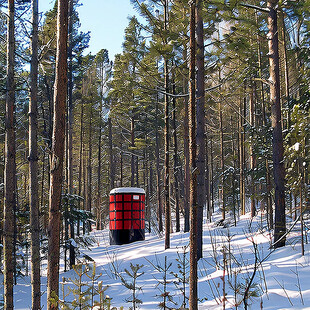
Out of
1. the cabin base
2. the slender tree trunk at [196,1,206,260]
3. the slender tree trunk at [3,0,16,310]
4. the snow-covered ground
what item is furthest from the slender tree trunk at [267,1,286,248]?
the cabin base

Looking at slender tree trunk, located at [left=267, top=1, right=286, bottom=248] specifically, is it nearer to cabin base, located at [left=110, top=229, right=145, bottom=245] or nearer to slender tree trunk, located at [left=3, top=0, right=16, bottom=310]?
slender tree trunk, located at [left=3, top=0, right=16, bottom=310]

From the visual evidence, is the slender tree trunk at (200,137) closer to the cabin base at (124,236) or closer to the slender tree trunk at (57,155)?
the slender tree trunk at (57,155)

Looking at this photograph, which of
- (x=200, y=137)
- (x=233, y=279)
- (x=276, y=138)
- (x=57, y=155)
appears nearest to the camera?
(x=57, y=155)

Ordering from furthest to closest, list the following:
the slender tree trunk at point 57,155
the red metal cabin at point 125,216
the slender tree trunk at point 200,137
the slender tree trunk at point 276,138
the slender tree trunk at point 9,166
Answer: the red metal cabin at point 125,216 → the slender tree trunk at point 200,137 → the slender tree trunk at point 276,138 → the slender tree trunk at point 9,166 → the slender tree trunk at point 57,155

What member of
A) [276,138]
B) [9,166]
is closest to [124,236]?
[9,166]

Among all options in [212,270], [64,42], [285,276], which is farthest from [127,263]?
[64,42]

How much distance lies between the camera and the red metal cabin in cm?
1437

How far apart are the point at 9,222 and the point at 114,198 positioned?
7.55 meters

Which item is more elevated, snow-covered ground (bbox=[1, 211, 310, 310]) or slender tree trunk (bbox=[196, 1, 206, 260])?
slender tree trunk (bbox=[196, 1, 206, 260])

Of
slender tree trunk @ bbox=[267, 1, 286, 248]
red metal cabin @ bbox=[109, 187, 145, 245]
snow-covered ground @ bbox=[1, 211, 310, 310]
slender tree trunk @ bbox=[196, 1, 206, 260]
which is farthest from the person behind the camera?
red metal cabin @ bbox=[109, 187, 145, 245]

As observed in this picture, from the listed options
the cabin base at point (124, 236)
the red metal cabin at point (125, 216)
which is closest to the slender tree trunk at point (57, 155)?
the red metal cabin at point (125, 216)

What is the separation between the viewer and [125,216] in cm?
1434

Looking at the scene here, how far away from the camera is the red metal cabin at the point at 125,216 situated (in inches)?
566

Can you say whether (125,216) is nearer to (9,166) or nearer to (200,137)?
(200,137)
